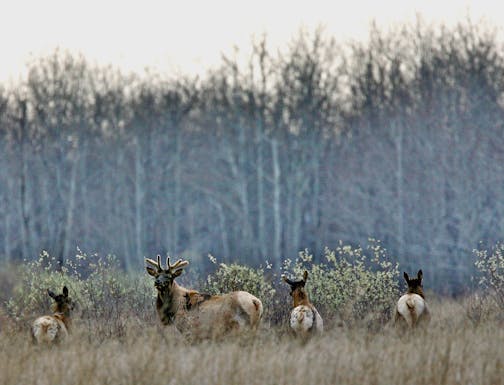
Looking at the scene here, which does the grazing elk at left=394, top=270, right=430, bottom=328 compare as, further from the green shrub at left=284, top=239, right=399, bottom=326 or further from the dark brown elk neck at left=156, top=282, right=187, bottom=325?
the dark brown elk neck at left=156, top=282, right=187, bottom=325

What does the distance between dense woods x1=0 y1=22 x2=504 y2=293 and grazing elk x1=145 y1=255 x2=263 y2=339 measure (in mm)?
21290

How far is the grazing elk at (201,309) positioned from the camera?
566 inches

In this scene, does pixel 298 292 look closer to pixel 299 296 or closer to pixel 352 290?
pixel 299 296

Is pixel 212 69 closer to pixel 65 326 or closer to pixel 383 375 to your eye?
pixel 65 326

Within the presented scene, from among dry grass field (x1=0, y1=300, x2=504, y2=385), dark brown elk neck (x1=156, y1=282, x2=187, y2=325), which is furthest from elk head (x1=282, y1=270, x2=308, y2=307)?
dry grass field (x1=0, y1=300, x2=504, y2=385)

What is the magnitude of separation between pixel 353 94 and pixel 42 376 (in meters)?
37.9

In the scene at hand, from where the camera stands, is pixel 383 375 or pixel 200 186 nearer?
pixel 383 375

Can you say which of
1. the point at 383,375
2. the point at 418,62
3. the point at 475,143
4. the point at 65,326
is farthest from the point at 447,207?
the point at 383,375

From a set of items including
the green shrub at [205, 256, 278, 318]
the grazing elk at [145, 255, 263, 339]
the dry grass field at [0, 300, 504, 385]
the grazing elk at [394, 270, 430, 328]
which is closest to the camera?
the dry grass field at [0, 300, 504, 385]

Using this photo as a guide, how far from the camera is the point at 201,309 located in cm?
1464

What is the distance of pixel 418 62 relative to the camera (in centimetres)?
4466

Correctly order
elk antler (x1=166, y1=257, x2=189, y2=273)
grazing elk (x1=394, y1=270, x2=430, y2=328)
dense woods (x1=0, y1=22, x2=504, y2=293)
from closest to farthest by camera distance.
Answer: elk antler (x1=166, y1=257, x2=189, y2=273) < grazing elk (x1=394, y1=270, x2=430, y2=328) < dense woods (x1=0, y1=22, x2=504, y2=293)

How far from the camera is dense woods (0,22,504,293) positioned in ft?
141

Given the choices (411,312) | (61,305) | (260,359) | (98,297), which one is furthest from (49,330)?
(411,312)
